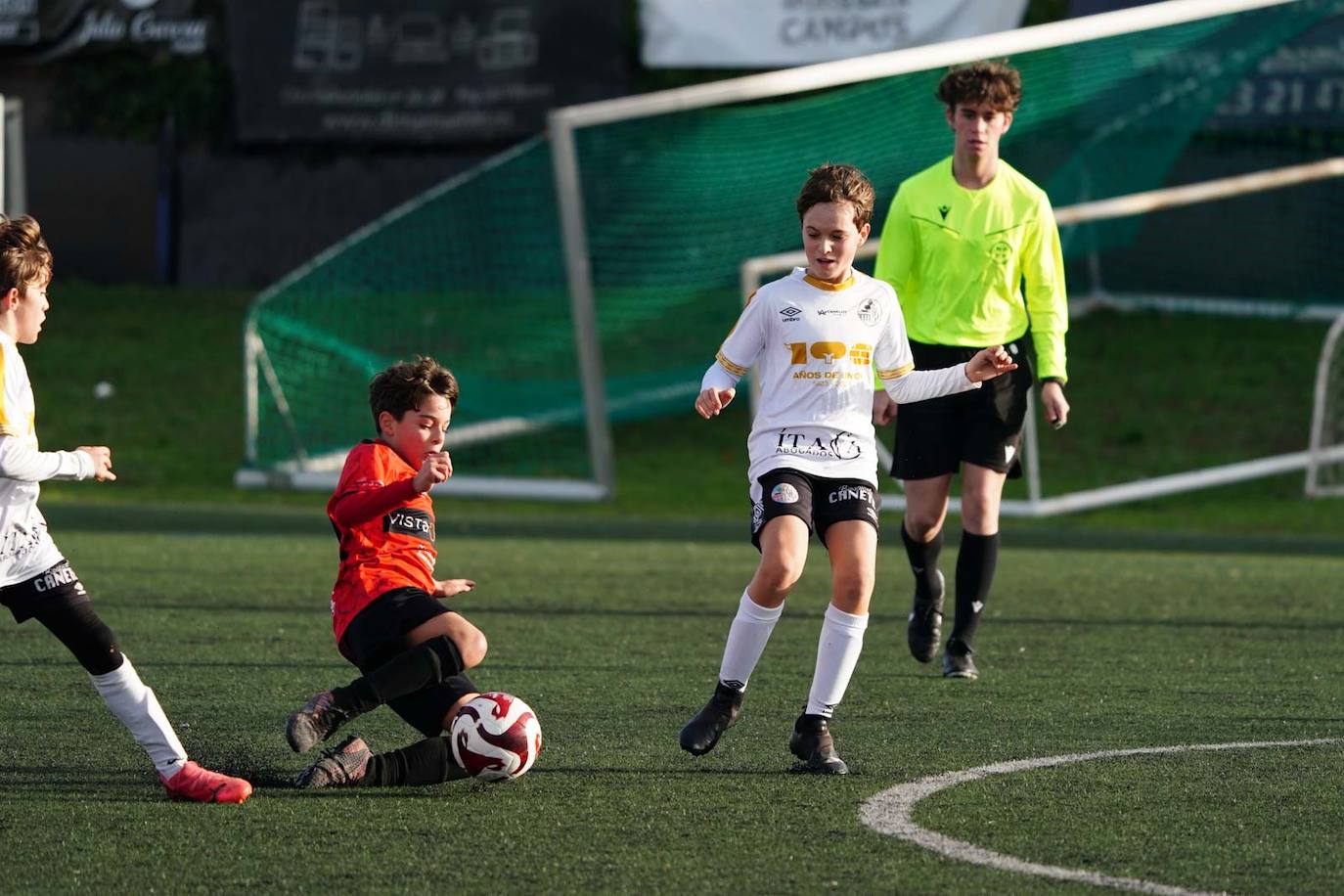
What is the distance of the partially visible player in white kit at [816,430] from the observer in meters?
5.05

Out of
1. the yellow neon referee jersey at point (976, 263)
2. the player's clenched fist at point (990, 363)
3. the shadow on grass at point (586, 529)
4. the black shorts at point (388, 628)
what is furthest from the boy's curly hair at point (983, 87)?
the shadow on grass at point (586, 529)

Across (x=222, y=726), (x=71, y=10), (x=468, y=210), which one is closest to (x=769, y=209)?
(x=468, y=210)

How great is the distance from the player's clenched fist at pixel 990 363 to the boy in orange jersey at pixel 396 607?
4.36 ft

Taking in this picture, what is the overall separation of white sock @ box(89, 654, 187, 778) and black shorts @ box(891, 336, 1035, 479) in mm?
3035

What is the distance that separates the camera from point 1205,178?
60.0ft

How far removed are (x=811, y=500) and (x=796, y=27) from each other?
15174 millimetres

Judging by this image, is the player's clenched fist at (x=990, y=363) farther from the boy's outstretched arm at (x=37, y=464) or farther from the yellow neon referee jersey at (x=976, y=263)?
the boy's outstretched arm at (x=37, y=464)

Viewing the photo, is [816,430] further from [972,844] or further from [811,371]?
[972,844]

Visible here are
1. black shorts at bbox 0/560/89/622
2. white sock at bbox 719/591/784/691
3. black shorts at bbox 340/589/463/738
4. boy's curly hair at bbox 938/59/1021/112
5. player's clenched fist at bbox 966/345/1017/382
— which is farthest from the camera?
boy's curly hair at bbox 938/59/1021/112

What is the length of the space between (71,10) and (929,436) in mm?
17354

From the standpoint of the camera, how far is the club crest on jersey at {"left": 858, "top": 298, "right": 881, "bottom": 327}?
5.25 m

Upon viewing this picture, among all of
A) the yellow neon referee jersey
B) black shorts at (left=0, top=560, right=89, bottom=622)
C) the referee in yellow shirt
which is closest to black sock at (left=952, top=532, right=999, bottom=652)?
the referee in yellow shirt

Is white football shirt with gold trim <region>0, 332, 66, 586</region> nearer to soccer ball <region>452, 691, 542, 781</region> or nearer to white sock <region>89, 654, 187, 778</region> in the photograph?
white sock <region>89, 654, 187, 778</region>

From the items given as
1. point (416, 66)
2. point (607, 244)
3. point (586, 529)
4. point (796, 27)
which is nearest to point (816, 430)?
point (586, 529)
